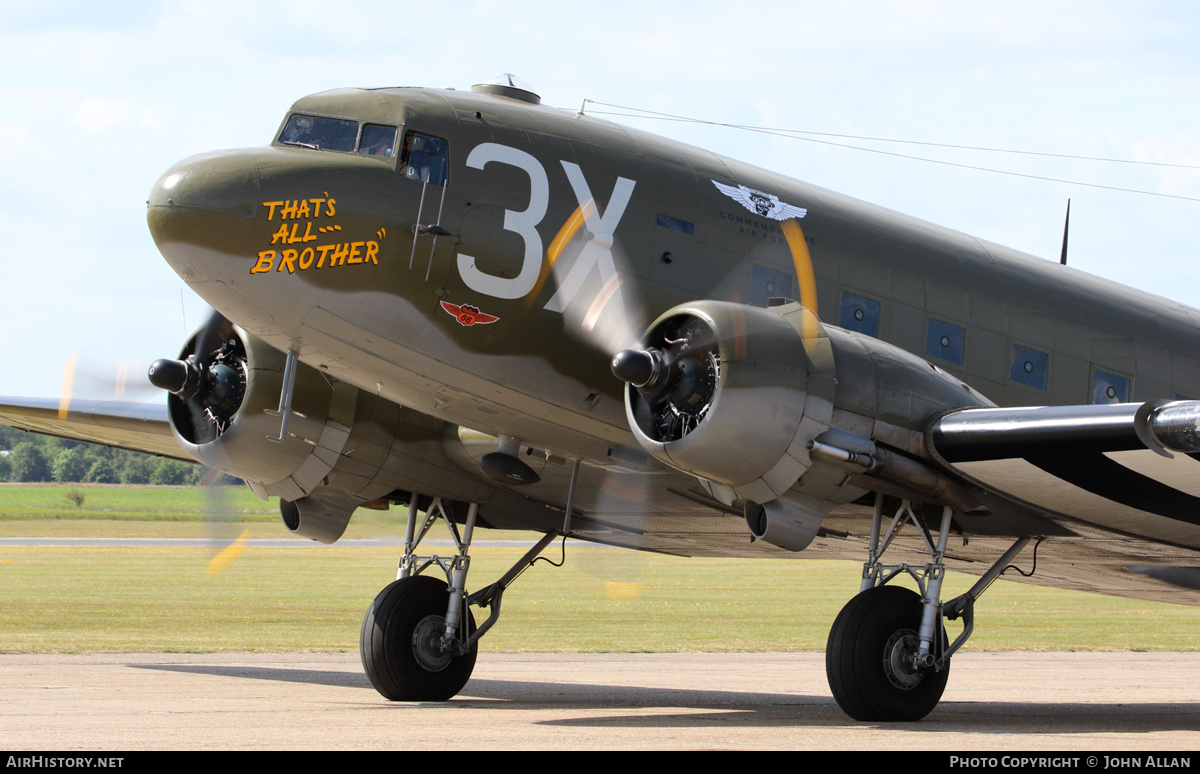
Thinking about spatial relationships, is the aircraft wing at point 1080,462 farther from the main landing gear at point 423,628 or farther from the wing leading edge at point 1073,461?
the main landing gear at point 423,628

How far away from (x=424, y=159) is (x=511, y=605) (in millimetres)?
22166

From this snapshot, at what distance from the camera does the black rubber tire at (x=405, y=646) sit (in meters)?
12.8

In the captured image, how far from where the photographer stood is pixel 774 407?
9.66 meters

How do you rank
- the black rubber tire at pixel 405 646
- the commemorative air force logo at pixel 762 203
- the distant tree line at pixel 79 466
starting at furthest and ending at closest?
the distant tree line at pixel 79 466
the black rubber tire at pixel 405 646
the commemorative air force logo at pixel 762 203

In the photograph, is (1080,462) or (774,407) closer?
(774,407)

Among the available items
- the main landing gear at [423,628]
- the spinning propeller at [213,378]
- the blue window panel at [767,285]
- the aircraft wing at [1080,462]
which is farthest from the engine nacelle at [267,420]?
the aircraft wing at [1080,462]

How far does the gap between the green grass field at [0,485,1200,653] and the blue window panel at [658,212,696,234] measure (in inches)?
134

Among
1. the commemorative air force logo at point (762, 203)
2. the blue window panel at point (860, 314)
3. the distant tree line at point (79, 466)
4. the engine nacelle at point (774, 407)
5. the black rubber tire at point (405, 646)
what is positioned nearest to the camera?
the engine nacelle at point (774, 407)

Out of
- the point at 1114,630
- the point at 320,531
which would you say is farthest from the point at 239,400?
the point at 1114,630

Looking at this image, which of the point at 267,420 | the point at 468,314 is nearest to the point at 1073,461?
the point at 468,314

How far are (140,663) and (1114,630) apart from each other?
2160cm

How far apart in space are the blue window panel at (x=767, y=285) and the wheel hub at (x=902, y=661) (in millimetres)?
3099

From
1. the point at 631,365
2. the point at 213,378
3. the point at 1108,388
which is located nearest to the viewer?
the point at 631,365

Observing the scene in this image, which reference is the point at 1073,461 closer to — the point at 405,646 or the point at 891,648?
the point at 891,648
